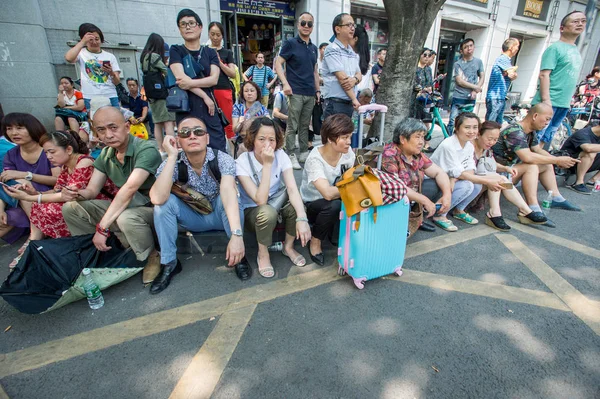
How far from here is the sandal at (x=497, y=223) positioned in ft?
10.9

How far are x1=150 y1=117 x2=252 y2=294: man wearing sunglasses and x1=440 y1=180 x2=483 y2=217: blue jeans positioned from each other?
2.35m

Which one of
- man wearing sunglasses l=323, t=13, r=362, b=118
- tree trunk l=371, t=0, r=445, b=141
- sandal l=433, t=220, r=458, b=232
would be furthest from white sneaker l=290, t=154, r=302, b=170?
sandal l=433, t=220, r=458, b=232

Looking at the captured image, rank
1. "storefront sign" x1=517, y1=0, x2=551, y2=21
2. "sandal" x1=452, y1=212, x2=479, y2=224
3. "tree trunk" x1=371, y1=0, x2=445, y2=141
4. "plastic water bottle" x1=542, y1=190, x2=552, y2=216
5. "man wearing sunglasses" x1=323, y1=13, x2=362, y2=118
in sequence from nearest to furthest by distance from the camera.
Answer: "sandal" x1=452, y1=212, x2=479, y2=224 < "plastic water bottle" x1=542, y1=190, x2=552, y2=216 < "man wearing sunglasses" x1=323, y1=13, x2=362, y2=118 < "tree trunk" x1=371, y1=0, x2=445, y2=141 < "storefront sign" x1=517, y1=0, x2=551, y2=21

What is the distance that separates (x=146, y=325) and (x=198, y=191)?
1.06 m

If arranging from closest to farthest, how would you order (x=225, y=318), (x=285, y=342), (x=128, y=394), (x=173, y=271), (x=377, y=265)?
(x=128, y=394), (x=285, y=342), (x=225, y=318), (x=377, y=265), (x=173, y=271)

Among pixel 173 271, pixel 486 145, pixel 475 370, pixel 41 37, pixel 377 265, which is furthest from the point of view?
pixel 41 37

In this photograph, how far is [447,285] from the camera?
242 cm

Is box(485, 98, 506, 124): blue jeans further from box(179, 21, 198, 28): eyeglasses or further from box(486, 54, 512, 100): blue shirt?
box(179, 21, 198, 28): eyeglasses

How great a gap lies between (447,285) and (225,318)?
1685mm

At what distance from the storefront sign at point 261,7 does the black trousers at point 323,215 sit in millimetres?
7559

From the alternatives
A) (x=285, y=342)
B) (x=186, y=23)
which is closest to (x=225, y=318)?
(x=285, y=342)

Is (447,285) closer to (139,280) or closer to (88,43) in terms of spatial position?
(139,280)

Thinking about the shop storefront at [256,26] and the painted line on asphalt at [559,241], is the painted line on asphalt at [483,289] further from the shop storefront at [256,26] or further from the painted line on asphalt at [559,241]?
the shop storefront at [256,26]

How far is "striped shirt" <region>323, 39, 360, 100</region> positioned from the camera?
4.20 metres
